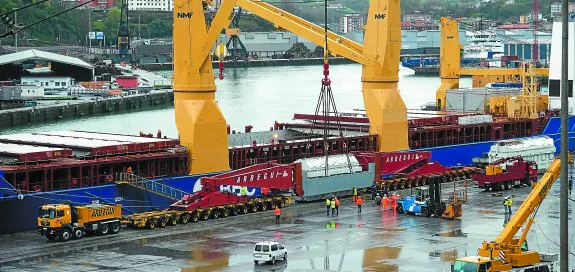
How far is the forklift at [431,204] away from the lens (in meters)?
35.7

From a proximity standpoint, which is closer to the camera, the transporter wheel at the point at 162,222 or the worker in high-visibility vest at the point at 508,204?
the transporter wheel at the point at 162,222

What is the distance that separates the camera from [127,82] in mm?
113500

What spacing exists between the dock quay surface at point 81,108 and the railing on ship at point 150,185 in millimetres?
45571

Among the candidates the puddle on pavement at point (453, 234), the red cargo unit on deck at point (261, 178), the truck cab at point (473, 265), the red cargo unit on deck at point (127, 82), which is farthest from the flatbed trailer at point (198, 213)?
the red cargo unit on deck at point (127, 82)

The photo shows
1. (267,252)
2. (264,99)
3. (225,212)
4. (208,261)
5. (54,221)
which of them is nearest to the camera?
(267,252)

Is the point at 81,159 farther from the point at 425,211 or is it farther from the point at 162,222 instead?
the point at 425,211

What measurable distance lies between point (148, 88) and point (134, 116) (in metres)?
22.6

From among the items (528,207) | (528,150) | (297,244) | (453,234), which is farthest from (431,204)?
(528,207)

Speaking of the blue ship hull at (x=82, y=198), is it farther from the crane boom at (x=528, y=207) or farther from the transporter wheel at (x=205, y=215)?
the crane boom at (x=528, y=207)

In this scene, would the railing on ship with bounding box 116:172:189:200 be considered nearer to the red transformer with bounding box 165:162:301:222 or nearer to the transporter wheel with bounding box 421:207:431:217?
the red transformer with bounding box 165:162:301:222

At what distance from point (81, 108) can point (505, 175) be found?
181ft

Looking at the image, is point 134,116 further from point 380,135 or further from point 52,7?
point 52,7

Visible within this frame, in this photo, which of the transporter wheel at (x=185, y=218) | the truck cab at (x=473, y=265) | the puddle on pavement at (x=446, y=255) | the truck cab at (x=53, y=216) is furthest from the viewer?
the transporter wheel at (x=185, y=218)

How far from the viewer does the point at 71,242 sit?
3109 cm
